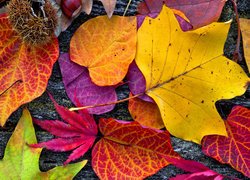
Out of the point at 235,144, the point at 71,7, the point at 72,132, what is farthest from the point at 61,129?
the point at 235,144

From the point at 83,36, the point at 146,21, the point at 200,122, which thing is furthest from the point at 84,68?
the point at 200,122

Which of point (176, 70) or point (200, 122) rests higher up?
point (176, 70)

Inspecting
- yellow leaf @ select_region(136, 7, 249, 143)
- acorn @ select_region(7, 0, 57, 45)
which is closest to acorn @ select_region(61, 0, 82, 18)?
acorn @ select_region(7, 0, 57, 45)

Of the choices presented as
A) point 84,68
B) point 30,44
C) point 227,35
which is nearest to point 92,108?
point 84,68

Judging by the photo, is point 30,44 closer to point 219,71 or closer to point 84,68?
point 84,68

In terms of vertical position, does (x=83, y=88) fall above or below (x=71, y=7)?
below

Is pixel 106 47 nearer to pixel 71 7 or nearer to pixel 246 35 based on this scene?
pixel 71 7

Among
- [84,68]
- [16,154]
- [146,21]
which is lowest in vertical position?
[16,154]
